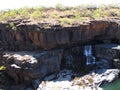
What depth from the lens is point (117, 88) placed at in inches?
1604

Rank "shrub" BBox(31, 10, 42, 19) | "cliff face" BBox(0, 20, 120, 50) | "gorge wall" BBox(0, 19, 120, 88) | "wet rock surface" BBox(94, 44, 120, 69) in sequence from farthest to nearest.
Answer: "shrub" BBox(31, 10, 42, 19) → "cliff face" BBox(0, 20, 120, 50) → "wet rock surface" BBox(94, 44, 120, 69) → "gorge wall" BBox(0, 19, 120, 88)

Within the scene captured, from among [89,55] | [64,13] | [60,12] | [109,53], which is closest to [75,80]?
[89,55]

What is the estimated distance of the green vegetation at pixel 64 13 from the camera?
52.8m

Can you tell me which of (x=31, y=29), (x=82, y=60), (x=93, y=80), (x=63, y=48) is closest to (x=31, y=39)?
(x=31, y=29)

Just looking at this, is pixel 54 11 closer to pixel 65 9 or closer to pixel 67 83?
pixel 65 9

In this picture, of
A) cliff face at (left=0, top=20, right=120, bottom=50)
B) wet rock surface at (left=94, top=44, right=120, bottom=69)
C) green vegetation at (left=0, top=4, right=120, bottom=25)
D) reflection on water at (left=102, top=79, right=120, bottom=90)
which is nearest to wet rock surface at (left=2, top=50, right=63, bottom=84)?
cliff face at (left=0, top=20, right=120, bottom=50)

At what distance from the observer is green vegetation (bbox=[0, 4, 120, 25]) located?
2080 inches

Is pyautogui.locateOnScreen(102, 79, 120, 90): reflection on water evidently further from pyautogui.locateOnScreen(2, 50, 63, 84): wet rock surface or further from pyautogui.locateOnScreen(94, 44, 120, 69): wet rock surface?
pyautogui.locateOnScreen(2, 50, 63, 84): wet rock surface

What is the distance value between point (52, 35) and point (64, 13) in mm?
10426

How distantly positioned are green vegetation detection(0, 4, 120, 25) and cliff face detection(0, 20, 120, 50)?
1.82 m

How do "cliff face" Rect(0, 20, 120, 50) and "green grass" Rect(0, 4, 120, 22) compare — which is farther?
"green grass" Rect(0, 4, 120, 22)

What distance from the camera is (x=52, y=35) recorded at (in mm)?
47219

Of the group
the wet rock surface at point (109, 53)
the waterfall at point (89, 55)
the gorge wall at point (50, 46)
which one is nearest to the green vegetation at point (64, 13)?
the gorge wall at point (50, 46)

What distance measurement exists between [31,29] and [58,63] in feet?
24.1
